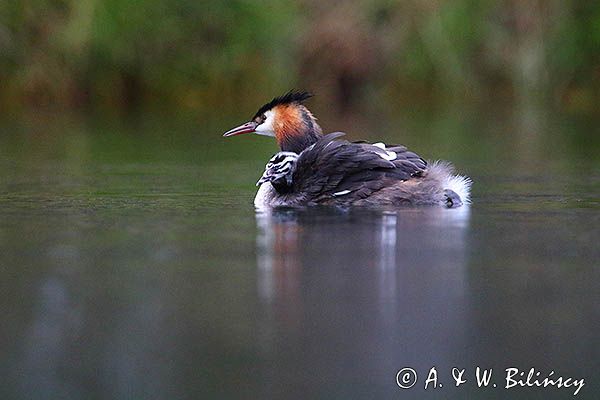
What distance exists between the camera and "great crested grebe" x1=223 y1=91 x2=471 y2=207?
7914mm

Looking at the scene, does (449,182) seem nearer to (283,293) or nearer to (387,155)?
(387,155)

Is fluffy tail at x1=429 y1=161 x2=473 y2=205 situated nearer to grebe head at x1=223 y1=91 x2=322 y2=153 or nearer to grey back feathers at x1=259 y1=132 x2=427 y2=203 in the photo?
grey back feathers at x1=259 y1=132 x2=427 y2=203

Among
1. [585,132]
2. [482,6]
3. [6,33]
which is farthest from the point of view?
[482,6]

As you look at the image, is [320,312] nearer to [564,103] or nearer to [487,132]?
[487,132]

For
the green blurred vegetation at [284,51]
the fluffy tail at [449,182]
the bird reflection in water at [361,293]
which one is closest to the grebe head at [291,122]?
the fluffy tail at [449,182]

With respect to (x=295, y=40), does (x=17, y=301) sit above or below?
below

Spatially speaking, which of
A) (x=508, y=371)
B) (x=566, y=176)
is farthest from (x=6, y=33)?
(x=508, y=371)

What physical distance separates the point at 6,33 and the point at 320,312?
16.3 meters

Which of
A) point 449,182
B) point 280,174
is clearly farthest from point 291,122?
point 449,182

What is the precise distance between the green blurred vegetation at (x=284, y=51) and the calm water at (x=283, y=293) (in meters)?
11.5

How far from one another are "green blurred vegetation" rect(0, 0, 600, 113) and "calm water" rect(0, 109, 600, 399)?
1152 cm

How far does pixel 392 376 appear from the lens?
4.34m

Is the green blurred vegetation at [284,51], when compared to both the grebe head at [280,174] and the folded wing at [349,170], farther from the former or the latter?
the folded wing at [349,170]

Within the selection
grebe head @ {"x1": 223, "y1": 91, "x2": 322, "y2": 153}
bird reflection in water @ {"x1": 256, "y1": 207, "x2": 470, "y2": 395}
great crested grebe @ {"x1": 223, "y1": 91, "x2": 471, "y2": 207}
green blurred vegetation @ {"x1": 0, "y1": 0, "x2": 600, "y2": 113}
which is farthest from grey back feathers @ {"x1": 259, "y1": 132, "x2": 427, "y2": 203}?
green blurred vegetation @ {"x1": 0, "y1": 0, "x2": 600, "y2": 113}
